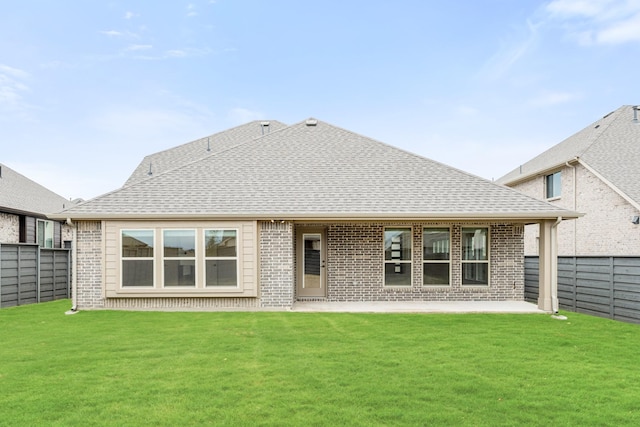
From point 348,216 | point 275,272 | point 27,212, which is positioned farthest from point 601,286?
point 27,212

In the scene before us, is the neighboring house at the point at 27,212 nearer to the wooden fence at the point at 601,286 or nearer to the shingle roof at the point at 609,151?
the wooden fence at the point at 601,286

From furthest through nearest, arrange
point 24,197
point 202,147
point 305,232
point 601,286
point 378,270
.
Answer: point 202,147
point 24,197
point 305,232
point 378,270
point 601,286

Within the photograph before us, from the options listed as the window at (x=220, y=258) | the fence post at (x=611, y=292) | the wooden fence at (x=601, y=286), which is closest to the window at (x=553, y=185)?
the wooden fence at (x=601, y=286)

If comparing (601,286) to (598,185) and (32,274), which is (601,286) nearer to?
(598,185)

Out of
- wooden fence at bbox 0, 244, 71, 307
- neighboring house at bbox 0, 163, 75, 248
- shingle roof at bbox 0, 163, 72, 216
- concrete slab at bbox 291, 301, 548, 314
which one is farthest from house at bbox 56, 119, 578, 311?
shingle roof at bbox 0, 163, 72, 216

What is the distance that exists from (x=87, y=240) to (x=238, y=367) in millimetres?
7219

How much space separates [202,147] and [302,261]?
31.7 ft

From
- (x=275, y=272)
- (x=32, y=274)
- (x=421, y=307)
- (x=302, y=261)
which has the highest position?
(x=302, y=261)

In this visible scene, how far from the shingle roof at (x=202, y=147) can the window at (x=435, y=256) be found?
9665 millimetres

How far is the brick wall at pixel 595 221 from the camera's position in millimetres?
14477

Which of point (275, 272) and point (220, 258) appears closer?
point (220, 258)

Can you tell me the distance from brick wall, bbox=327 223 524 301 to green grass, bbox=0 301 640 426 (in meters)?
3.07

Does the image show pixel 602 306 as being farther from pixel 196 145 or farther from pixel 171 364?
pixel 196 145

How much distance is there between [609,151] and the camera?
16.7 metres
